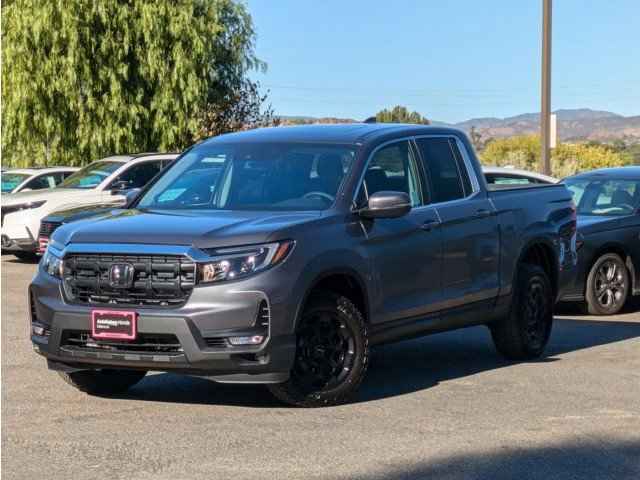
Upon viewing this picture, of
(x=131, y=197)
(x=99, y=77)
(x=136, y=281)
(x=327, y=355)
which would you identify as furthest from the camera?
(x=99, y=77)

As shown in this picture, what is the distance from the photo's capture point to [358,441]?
7879mm

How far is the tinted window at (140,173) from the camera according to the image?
74.6 feet

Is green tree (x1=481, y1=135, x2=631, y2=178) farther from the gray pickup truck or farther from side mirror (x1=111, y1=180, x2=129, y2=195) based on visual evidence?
the gray pickup truck

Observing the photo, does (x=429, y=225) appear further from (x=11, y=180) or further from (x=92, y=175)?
(x=11, y=180)

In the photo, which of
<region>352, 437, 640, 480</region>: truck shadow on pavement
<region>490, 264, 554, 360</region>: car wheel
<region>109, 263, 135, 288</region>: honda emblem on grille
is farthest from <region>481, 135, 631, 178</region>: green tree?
<region>352, 437, 640, 480</region>: truck shadow on pavement

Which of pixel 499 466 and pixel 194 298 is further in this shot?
pixel 194 298

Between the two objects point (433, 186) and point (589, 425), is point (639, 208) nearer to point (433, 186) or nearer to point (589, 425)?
point (433, 186)

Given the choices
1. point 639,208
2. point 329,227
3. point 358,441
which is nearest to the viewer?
point 358,441

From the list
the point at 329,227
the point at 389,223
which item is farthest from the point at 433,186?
the point at 329,227

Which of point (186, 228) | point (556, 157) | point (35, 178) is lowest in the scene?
point (556, 157)

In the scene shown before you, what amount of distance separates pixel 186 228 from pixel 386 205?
1376 mm

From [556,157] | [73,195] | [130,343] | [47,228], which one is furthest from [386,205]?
[556,157]

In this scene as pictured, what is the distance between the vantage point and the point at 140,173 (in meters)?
23.0

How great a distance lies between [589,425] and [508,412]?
60cm
